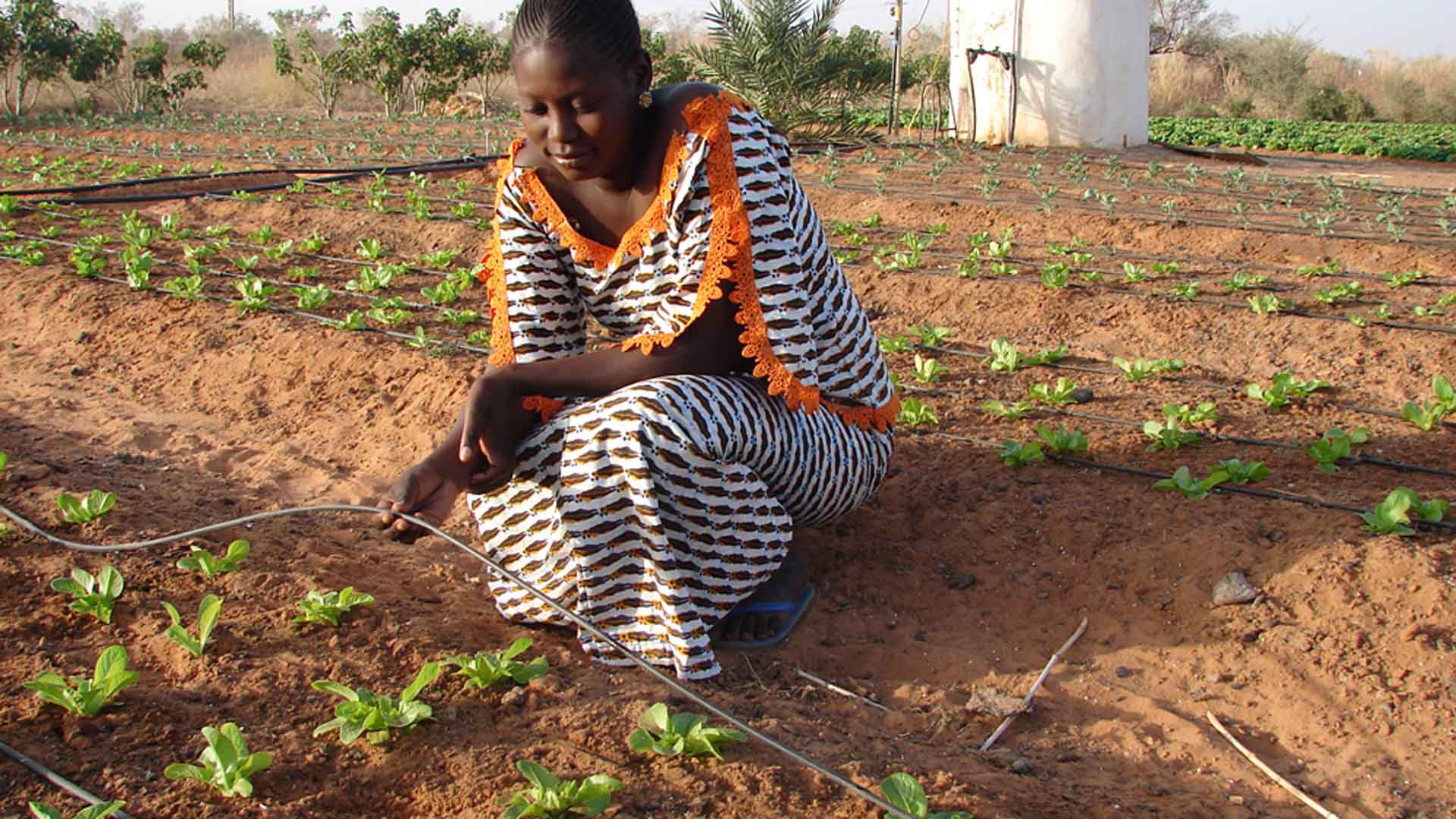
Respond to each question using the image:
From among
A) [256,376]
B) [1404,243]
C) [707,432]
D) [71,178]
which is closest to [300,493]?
[256,376]

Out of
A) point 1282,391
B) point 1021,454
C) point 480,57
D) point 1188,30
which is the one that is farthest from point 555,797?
point 1188,30

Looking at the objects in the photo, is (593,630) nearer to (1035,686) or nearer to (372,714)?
(372,714)

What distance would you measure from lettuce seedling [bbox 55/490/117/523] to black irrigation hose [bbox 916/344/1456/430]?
252 centimetres

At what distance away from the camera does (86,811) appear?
5.24ft

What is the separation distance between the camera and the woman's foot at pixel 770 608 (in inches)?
98.0

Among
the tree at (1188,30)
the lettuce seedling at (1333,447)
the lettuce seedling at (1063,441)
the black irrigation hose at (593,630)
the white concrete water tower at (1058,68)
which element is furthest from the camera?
the tree at (1188,30)

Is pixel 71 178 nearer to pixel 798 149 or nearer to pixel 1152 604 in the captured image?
pixel 798 149

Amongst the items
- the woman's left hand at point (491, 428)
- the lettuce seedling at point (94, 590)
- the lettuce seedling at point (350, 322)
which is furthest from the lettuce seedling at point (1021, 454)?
the lettuce seedling at point (350, 322)

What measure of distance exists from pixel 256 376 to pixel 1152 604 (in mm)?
3457

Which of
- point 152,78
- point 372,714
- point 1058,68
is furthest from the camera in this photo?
point 152,78

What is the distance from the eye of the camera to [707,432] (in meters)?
2.20

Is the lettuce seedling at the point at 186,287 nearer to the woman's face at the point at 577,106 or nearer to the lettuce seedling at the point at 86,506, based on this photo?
the lettuce seedling at the point at 86,506

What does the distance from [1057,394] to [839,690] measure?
1.66m

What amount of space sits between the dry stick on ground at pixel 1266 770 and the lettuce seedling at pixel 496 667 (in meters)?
1.29
